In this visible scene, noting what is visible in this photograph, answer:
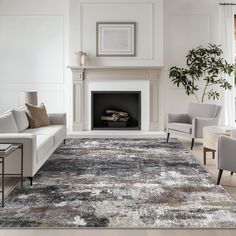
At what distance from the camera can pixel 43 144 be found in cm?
482

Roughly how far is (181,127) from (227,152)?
271 centimetres

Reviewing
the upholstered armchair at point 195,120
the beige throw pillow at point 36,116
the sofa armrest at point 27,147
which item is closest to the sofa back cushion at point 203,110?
the upholstered armchair at point 195,120

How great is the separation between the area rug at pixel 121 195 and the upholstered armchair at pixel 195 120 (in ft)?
2.50

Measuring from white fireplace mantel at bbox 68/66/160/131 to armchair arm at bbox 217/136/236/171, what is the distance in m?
4.05

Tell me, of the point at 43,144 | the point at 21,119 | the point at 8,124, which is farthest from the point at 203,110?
the point at 8,124

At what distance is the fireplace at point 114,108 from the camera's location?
27.4 ft

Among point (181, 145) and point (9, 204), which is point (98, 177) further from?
point (181, 145)

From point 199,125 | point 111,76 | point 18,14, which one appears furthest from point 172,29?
point 18,14

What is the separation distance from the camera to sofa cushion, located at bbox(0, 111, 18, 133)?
479cm

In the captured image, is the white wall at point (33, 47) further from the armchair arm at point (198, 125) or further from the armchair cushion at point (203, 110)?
the armchair arm at point (198, 125)

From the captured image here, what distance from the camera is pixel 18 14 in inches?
333

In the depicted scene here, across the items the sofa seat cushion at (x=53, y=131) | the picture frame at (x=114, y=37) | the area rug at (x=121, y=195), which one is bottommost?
the area rug at (x=121, y=195)

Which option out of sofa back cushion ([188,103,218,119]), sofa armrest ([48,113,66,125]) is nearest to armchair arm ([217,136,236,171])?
sofa back cushion ([188,103,218,119])

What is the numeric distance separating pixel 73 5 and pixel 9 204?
542 centimetres
